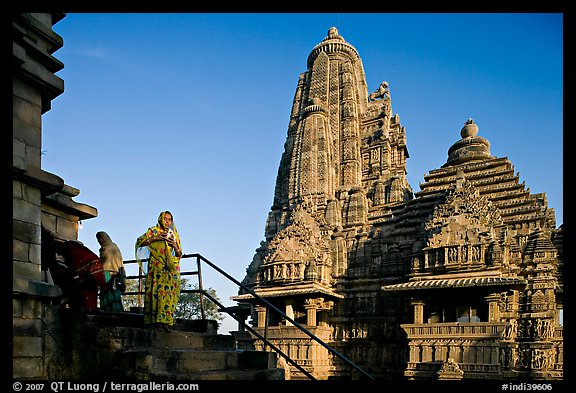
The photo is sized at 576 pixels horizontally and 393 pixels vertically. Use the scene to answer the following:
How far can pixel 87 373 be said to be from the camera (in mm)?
5754

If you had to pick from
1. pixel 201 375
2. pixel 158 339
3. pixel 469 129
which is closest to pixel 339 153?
pixel 469 129

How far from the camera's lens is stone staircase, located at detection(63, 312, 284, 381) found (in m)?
5.37

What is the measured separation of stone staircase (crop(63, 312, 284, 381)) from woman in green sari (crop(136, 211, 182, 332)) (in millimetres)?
263

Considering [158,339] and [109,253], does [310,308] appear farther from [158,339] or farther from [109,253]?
[158,339]

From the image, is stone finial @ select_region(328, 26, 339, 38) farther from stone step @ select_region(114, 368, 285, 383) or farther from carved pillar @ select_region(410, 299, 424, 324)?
stone step @ select_region(114, 368, 285, 383)

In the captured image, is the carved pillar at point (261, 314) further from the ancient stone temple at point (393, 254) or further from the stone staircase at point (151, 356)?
the stone staircase at point (151, 356)

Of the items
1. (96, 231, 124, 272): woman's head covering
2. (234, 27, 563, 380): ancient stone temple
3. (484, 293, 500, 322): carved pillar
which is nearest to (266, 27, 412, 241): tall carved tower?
(234, 27, 563, 380): ancient stone temple

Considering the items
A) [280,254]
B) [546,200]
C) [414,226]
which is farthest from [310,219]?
[546,200]

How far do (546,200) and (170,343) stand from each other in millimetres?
23469

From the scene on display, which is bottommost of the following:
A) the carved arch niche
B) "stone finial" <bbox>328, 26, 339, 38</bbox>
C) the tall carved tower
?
the carved arch niche

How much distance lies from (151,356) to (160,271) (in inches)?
53.7

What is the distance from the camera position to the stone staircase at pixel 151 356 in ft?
17.6

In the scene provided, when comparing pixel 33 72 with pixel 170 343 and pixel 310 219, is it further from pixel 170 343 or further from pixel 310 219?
pixel 310 219

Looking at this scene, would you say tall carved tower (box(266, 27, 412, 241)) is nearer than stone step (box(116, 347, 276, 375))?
No
